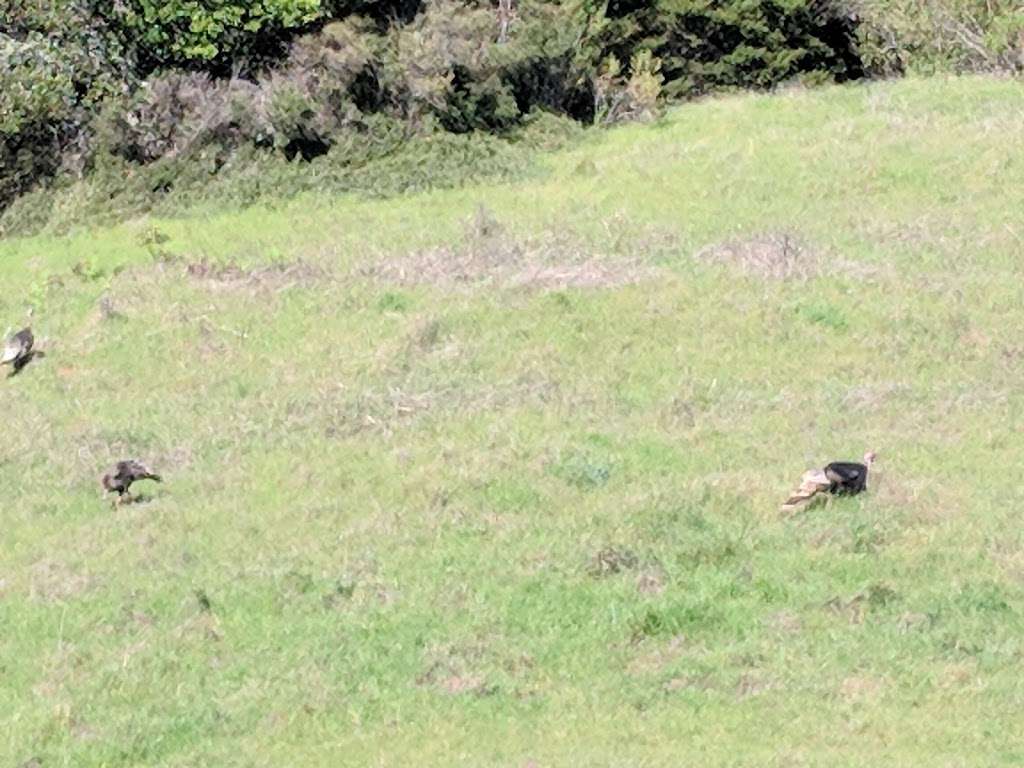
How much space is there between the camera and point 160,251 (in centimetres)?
2094

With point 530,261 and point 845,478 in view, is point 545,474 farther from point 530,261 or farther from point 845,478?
point 530,261

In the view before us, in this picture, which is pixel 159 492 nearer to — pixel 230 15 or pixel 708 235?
pixel 708 235

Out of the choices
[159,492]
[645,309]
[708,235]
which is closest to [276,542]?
[159,492]

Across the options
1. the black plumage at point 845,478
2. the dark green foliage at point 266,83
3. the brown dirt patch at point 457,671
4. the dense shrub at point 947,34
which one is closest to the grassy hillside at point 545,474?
the brown dirt patch at point 457,671

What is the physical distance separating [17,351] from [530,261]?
17.6 feet

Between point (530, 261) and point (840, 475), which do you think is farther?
point (530, 261)

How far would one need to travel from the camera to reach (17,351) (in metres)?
17.1

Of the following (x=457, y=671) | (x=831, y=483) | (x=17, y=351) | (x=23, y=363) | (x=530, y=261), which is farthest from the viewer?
(x=530, y=261)

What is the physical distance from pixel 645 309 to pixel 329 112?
9545 mm

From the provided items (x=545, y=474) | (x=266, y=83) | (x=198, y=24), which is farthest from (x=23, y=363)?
→ (x=198, y=24)

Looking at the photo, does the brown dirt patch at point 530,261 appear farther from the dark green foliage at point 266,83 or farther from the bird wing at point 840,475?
the bird wing at point 840,475

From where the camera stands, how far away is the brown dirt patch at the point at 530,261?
17.5 metres

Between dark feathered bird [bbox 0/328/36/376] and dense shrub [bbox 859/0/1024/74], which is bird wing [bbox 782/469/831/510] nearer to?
dark feathered bird [bbox 0/328/36/376]

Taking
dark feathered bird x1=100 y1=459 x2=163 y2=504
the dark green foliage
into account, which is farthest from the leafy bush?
dark feathered bird x1=100 y1=459 x2=163 y2=504
